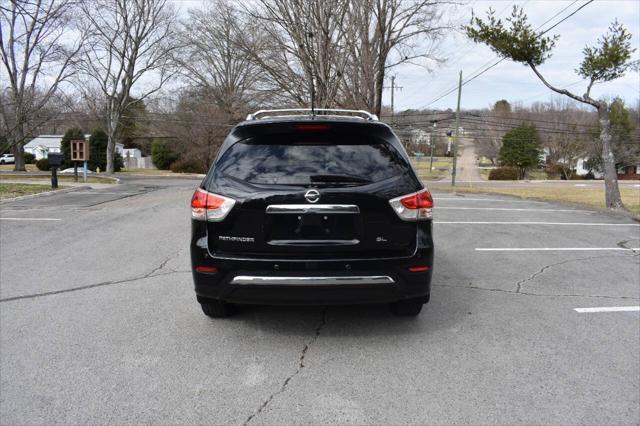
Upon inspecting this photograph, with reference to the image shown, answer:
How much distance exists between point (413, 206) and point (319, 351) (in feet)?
4.30

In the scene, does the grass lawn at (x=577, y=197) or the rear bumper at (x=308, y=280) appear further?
the grass lawn at (x=577, y=197)

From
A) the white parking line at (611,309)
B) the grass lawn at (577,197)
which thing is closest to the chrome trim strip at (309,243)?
the white parking line at (611,309)

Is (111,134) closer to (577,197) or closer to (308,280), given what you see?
(577,197)

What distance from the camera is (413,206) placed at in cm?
327

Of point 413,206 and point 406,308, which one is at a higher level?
point 413,206

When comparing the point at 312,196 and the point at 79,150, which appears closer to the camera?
the point at 312,196

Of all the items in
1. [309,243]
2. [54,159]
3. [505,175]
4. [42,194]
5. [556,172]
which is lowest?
[42,194]

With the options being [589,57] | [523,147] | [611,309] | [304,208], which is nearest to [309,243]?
[304,208]

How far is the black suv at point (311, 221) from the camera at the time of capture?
314cm

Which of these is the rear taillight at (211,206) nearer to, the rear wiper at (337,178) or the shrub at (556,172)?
the rear wiper at (337,178)

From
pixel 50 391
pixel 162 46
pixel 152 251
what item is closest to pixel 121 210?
pixel 152 251

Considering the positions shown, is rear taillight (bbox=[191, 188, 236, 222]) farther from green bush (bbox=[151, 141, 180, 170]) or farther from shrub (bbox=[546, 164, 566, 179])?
shrub (bbox=[546, 164, 566, 179])

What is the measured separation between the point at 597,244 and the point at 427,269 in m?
6.12

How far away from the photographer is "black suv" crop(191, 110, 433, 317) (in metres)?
3.14
